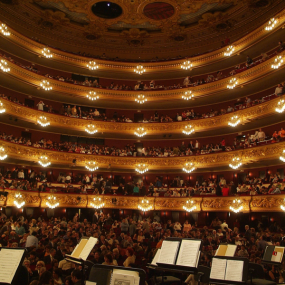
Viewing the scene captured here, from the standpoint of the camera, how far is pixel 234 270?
4488 millimetres

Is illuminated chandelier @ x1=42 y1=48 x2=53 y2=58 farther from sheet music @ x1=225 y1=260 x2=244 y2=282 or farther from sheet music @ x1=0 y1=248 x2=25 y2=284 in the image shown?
sheet music @ x1=225 y1=260 x2=244 y2=282

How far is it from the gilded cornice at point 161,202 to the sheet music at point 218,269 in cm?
1361

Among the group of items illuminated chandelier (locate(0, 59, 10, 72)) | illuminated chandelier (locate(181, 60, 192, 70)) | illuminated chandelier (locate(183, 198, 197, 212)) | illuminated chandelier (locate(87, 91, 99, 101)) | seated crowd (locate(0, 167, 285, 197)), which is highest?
illuminated chandelier (locate(181, 60, 192, 70))

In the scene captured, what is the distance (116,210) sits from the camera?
78.6 feet

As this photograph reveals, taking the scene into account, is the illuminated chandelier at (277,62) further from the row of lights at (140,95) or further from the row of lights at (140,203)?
the row of lights at (140,203)

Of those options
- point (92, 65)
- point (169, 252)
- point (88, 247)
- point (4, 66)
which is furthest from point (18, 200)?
point (169, 252)

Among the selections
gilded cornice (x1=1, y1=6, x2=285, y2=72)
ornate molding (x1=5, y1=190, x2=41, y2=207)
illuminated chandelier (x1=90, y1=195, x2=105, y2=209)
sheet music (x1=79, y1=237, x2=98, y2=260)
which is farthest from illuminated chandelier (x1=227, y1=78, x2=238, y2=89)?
sheet music (x1=79, y1=237, x2=98, y2=260)

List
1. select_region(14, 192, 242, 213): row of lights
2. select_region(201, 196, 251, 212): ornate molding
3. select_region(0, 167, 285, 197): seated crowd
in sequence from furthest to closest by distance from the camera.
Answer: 1. select_region(201, 196, 251, 212): ornate molding
2. select_region(0, 167, 285, 197): seated crowd
3. select_region(14, 192, 242, 213): row of lights

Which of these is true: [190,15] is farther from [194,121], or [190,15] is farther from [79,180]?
[79,180]

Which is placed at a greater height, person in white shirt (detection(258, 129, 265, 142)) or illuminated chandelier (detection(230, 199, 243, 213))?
person in white shirt (detection(258, 129, 265, 142))

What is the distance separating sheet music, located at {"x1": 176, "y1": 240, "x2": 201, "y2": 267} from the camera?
442 centimetres

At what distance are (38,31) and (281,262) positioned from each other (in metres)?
27.3

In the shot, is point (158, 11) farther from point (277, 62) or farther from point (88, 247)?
point (88, 247)

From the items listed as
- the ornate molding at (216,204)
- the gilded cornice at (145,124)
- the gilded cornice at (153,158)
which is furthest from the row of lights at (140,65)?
the ornate molding at (216,204)
